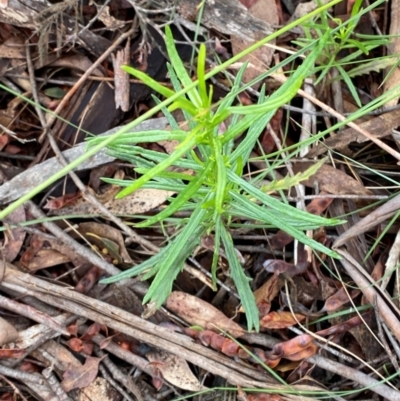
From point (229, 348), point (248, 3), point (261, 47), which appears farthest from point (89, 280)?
point (248, 3)

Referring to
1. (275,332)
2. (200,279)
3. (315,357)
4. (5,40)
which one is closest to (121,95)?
(5,40)

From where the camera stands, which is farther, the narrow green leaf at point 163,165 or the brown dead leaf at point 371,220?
the brown dead leaf at point 371,220

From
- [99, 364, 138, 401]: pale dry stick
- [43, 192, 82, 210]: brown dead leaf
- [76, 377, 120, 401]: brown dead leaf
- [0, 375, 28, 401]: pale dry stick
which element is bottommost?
[0, 375, 28, 401]: pale dry stick

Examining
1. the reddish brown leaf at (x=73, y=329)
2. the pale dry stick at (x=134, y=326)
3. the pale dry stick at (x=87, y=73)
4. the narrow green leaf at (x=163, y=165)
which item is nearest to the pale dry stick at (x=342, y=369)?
the pale dry stick at (x=134, y=326)

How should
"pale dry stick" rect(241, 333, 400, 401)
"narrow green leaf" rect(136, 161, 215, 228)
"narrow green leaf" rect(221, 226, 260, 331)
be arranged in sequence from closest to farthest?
"narrow green leaf" rect(136, 161, 215, 228) < "narrow green leaf" rect(221, 226, 260, 331) < "pale dry stick" rect(241, 333, 400, 401)

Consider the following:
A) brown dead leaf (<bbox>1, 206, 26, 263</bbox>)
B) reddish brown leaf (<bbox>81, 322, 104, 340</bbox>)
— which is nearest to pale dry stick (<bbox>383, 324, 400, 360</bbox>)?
reddish brown leaf (<bbox>81, 322, 104, 340</bbox>)

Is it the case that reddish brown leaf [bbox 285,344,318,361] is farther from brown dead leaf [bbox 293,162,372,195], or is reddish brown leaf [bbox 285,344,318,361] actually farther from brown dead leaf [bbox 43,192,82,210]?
brown dead leaf [bbox 43,192,82,210]

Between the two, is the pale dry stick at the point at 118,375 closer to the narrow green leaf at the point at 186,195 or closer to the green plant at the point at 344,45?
the narrow green leaf at the point at 186,195
